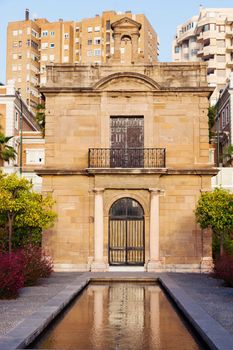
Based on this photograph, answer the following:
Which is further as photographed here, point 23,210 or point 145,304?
point 23,210

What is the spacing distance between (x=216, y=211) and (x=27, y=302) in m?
11.0

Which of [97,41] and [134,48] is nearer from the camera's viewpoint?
[134,48]

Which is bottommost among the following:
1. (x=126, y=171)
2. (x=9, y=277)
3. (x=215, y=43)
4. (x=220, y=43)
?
(x=9, y=277)

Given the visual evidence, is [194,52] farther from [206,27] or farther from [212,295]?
[212,295]

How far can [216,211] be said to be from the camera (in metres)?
22.5

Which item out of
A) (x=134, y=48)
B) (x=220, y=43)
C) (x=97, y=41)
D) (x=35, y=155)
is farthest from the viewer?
(x=97, y=41)

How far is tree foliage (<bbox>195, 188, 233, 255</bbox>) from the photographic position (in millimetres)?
22594

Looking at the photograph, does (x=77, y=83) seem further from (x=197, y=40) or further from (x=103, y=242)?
(x=197, y=40)

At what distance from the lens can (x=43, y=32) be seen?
341 feet

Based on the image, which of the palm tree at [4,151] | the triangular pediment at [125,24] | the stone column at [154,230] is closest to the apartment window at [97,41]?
the palm tree at [4,151]

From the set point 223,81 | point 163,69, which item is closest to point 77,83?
point 163,69

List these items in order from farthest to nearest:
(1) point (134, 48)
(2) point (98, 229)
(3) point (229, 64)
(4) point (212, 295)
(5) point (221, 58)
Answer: (5) point (221, 58) < (3) point (229, 64) < (1) point (134, 48) < (2) point (98, 229) < (4) point (212, 295)

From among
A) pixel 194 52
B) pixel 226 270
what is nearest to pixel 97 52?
pixel 194 52

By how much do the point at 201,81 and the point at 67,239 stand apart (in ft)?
32.7
